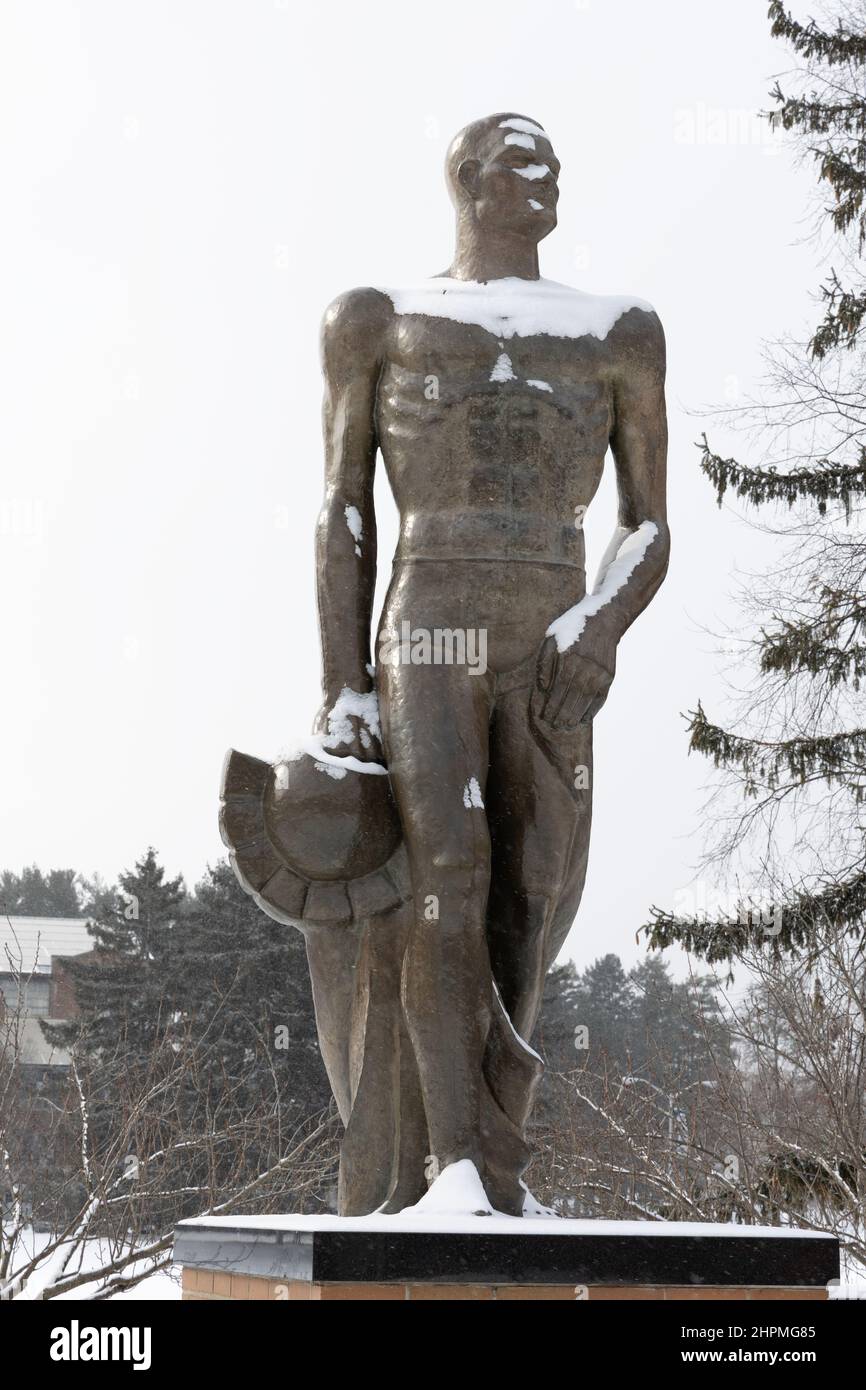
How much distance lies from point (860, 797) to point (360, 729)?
1102cm

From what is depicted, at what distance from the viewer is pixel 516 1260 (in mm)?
4359

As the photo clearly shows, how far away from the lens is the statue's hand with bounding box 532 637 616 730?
520 cm

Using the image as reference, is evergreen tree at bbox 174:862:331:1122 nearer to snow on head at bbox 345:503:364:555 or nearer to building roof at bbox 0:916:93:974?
building roof at bbox 0:916:93:974

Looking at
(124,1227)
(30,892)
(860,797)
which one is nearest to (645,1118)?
(860,797)

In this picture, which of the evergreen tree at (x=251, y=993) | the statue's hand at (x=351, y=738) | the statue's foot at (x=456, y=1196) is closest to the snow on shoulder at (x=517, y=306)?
the statue's hand at (x=351, y=738)

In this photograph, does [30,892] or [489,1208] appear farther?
[30,892]

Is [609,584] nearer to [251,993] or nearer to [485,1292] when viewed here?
[485,1292]

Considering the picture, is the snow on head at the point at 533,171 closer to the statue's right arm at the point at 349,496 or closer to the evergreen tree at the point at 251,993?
the statue's right arm at the point at 349,496

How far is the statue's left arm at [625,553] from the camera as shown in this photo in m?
5.23

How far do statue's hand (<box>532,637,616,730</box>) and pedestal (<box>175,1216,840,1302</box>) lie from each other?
1.37 m

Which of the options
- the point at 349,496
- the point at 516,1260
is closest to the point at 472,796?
the point at 349,496

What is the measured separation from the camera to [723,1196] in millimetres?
11898
